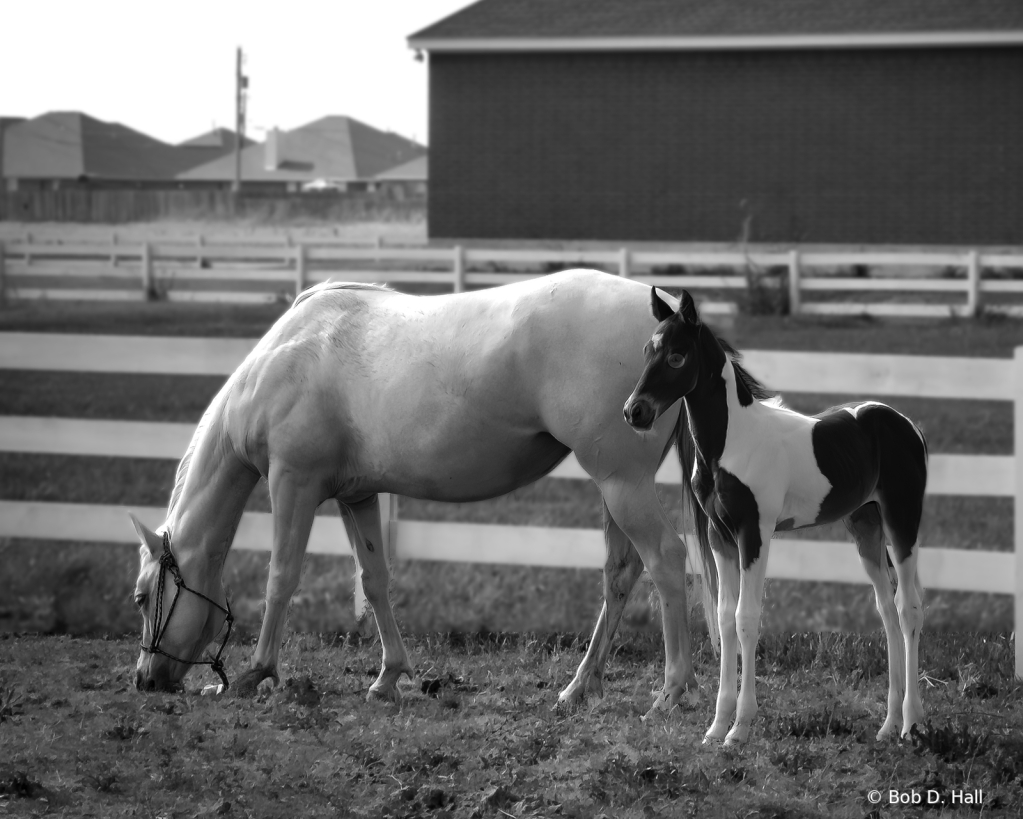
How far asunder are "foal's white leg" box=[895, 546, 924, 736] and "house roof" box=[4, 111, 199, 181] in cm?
5186

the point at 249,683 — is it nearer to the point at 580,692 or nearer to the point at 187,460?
the point at 187,460

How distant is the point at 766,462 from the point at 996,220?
79.0 feet

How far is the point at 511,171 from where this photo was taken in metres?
26.8

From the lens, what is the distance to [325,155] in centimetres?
6066

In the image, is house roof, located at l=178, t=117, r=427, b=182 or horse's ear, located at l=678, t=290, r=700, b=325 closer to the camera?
horse's ear, located at l=678, t=290, r=700, b=325

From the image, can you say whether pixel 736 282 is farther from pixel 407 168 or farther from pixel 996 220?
pixel 407 168

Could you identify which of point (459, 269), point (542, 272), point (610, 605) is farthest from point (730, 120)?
point (610, 605)

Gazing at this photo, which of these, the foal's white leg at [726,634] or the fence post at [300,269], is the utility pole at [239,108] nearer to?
the fence post at [300,269]

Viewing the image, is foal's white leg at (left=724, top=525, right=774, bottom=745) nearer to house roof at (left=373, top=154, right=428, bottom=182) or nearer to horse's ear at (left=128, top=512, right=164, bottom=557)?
horse's ear at (left=128, top=512, right=164, bottom=557)

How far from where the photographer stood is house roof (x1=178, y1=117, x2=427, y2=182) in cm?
6012

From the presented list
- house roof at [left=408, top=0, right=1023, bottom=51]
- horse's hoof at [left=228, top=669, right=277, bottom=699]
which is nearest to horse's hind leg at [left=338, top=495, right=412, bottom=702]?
horse's hoof at [left=228, top=669, right=277, bottom=699]

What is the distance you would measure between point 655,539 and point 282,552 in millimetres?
1474

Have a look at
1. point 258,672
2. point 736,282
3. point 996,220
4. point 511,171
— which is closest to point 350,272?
point 511,171

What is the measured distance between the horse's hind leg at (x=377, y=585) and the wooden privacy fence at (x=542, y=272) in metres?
13.9
